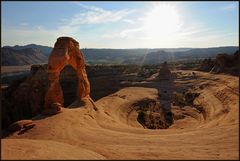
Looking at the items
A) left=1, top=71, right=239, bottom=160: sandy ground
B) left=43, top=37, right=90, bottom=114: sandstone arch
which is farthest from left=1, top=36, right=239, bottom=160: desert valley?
left=43, top=37, right=90, bottom=114: sandstone arch

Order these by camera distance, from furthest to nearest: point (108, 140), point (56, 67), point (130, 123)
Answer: point (130, 123), point (56, 67), point (108, 140)

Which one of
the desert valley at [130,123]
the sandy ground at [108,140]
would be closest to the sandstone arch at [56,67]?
the desert valley at [130,123]

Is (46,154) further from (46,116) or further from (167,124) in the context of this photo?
(167,124)

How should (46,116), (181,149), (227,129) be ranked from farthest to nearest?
(46,116) → (227,129) → (181,149)

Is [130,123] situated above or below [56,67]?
below

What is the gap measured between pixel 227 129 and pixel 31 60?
131638 millimetres

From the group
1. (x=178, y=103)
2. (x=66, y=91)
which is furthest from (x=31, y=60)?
(x=178, y=103)

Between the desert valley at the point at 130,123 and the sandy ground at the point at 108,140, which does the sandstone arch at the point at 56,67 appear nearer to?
the desert valley at the point at 130,123

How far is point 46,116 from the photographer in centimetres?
1933

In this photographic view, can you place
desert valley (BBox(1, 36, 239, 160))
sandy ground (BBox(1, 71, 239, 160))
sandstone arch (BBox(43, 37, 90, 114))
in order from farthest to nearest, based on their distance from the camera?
1. sandstone arch (BBox(43, 37, 90, 114))
2. desert valley (BBox(1, 36, 239, 160))
3. sandy ground (BBox(1, 71, 239, 160))

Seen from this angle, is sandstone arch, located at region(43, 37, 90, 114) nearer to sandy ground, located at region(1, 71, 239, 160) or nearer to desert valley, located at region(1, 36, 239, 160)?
desert valley, located at region(1, 36, 239, 160)

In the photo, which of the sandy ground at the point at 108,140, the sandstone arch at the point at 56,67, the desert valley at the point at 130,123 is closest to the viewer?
the sandy ground at the point at 108,140

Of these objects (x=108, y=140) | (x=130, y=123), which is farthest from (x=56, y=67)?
(x=108, y=140)

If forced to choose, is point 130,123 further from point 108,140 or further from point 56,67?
point 108,140
